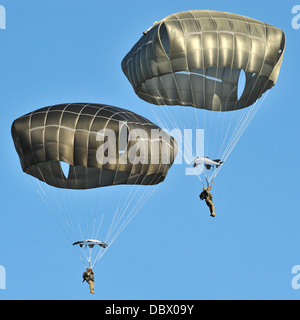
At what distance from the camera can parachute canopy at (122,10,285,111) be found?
5547 cm

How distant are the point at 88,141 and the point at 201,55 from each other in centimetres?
611

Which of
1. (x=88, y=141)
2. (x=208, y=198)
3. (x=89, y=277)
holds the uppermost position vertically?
(x=88, y=141)

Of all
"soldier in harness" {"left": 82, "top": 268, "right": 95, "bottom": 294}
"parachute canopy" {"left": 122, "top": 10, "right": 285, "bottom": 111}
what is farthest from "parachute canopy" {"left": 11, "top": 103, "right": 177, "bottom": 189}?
"soldier in harness" {"left": 82, "top": 268, "right": 95, "bottom": 294}

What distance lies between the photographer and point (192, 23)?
55625 millimetres

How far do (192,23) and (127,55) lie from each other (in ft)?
14.1

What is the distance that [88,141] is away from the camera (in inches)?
2175

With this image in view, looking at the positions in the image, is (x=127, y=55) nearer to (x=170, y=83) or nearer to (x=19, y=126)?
(x=170, y=83)

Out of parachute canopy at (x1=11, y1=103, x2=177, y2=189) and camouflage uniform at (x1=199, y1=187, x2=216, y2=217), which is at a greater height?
parachute canopy at (x1=11, y1=103, x2=177, y2=189)

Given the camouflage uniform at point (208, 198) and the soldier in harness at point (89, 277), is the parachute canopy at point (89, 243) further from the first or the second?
the camouflage uniform at point (208, 198)

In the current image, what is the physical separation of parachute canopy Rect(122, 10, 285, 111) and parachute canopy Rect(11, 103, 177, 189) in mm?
2079

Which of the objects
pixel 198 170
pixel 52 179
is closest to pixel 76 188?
pixel 52 179

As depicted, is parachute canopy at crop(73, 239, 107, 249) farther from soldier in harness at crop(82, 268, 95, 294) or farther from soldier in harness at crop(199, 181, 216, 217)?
soldier in harness at crop(199, 181, 216, 217)

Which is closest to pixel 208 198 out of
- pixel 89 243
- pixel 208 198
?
pixel 208 198

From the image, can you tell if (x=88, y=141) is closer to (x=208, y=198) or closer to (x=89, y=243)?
(x=89, y=243)
